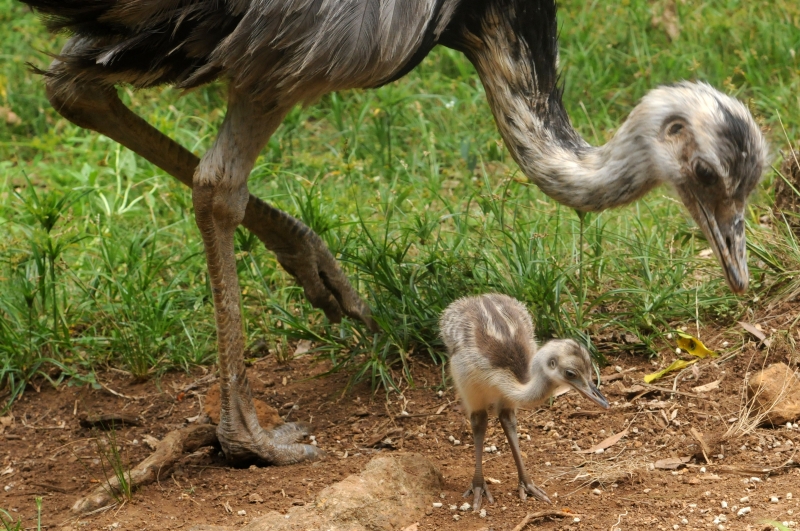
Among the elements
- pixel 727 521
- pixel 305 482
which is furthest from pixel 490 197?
pixel 727 521

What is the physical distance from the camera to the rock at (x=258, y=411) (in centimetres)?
492

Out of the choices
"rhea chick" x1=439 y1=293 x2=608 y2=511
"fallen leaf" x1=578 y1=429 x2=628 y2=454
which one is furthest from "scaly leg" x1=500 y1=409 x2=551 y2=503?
"fallen leaf" x1=578 y1=429 x2=628 y2=454

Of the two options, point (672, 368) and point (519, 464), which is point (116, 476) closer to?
point (519, 464)

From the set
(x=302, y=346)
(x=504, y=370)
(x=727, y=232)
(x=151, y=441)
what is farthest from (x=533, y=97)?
(x=151, y=441)

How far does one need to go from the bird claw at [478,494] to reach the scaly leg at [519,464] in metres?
0.12

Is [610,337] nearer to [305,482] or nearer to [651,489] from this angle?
[651,489]

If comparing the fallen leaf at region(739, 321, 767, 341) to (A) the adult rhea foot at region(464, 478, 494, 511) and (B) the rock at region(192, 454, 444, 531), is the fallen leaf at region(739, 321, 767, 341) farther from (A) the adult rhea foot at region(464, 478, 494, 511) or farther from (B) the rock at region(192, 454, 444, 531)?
(B) the rock at region(192, 454, 444, 531)

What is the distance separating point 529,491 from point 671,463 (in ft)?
2.12

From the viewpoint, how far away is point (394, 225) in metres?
6.11

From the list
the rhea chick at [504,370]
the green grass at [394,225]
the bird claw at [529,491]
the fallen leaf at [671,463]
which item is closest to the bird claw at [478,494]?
the rhea chick at [504,370]

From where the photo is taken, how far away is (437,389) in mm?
5109

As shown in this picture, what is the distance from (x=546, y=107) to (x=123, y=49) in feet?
5.99

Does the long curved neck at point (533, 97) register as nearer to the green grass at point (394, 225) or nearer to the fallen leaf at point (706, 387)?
the green grass at point (394, 225)

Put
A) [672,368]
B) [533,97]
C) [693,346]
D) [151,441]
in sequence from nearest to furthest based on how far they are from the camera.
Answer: [533,97]
[151,441]
[672,368]
[693,346]
